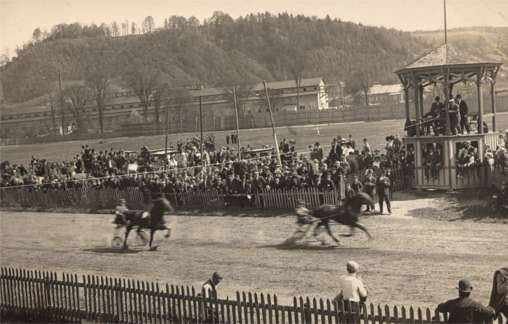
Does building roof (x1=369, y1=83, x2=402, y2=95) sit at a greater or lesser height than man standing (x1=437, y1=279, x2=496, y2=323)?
greater

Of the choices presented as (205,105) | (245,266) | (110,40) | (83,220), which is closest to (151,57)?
(110,40)

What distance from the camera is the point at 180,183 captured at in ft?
95.9

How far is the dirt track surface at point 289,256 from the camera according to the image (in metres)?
14.3

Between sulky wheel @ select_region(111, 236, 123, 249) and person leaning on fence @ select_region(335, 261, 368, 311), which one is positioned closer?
person leaning on fence @ select_region(335, 261, 368, 311)

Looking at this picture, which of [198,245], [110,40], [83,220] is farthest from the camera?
[110,40]

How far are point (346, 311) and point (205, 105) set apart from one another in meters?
94.9

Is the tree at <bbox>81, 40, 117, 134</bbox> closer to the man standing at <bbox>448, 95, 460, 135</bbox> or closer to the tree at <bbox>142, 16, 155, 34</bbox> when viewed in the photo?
the tree at <bbox>142, 16, 155, 34</bbox>

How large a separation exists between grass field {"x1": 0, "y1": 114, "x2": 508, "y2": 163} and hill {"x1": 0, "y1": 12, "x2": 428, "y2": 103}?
65.9 metres

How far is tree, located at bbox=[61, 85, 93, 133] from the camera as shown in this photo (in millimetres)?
107656

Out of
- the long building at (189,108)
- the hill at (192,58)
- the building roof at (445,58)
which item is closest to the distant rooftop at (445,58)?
the building roof at (445,58)

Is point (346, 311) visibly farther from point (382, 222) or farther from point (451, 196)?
point (451, 196)

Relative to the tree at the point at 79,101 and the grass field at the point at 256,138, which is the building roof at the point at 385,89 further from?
the tree at the point at 79,101

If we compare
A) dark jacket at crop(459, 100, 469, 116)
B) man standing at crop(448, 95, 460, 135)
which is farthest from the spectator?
dark jacket at crop(459, 100, 469, 116)

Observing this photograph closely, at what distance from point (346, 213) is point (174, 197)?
39.4ft
